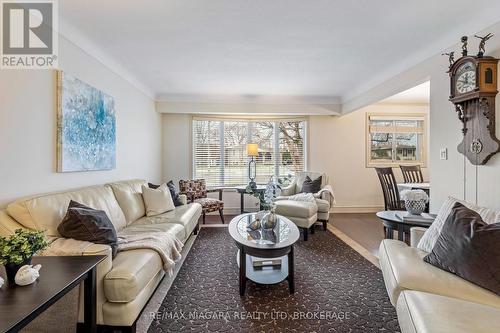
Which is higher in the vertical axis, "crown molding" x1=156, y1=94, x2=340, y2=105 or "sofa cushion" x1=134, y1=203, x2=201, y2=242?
"crown molding" x1=156, y1=94, x2=340, y2=105

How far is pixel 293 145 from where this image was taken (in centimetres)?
600

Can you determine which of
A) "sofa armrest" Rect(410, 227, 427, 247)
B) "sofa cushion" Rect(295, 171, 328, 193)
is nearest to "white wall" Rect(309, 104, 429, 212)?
"sofa cushion" Rect(295, 171, 328, 193)

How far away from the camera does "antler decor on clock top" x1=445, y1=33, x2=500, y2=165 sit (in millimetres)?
2236

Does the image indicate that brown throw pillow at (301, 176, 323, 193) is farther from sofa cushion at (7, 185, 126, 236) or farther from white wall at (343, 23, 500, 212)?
sofa cushion at (7, 185, 126, 236)

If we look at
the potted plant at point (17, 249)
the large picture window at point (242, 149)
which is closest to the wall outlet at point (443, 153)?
the large picture window at point (242, 149)

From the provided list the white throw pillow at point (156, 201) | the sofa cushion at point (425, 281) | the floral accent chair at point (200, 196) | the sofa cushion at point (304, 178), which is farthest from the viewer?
the sofa cushion at point (304, 178)

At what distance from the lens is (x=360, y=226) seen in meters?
4.67

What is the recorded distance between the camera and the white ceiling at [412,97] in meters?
4.70

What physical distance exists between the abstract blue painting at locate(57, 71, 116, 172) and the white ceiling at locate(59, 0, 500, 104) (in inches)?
20.0

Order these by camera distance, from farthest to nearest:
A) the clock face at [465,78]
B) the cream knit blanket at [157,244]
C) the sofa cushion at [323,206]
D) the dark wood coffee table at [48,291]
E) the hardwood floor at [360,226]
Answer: the sofa cushion at [323,206], the hardwood floor at [360,226], the clock face at [465,78], the cream knit blanket at [157,244], the dark wood coffee table at [48,291]

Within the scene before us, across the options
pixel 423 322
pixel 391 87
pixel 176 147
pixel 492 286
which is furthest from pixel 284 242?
pixel 176 147

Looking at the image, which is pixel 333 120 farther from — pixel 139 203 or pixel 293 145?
pixel 139 203

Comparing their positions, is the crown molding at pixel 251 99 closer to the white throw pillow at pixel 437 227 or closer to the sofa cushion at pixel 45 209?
the sofa cushion at pixel 45 209

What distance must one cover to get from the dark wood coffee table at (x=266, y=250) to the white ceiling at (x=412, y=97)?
346 centimetres
